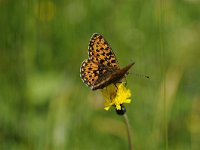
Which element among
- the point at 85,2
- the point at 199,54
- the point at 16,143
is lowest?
the point at 16,143

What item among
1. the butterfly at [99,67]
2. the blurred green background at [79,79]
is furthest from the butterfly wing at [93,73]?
the blurred green background at [79,79]

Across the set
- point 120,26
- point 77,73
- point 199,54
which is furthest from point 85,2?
point 199,54

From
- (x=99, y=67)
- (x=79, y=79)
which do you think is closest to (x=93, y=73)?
(x=99, y=67)

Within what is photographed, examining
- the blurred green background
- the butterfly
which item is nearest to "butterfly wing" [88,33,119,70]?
the butterfly

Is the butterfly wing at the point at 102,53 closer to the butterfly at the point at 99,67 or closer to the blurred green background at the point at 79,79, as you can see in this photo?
the butterfly at the point at 99,67

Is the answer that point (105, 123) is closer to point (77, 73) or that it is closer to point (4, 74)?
point (77, 73)

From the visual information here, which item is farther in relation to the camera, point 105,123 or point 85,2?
point 85,2

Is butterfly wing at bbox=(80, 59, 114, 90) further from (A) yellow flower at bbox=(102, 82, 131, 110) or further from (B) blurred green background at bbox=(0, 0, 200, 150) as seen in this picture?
(B) blurred green background at bbox=(0, 0, 200, 150)
